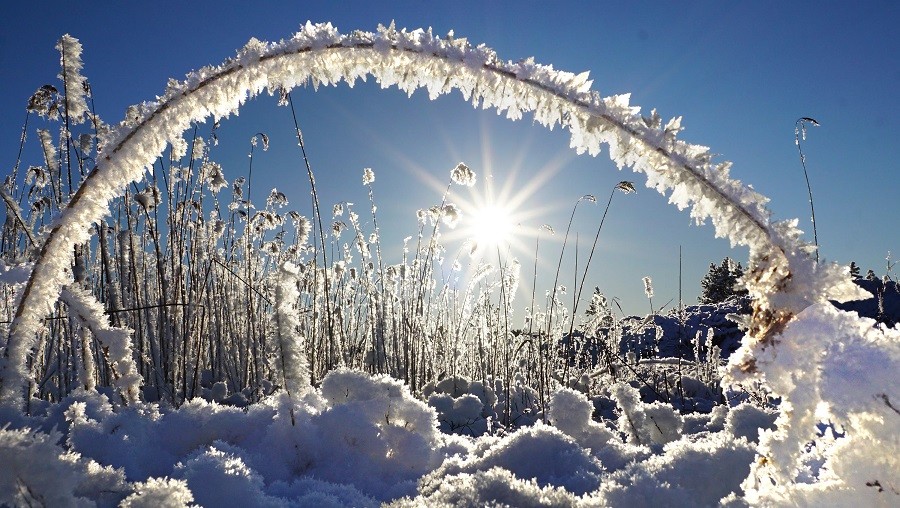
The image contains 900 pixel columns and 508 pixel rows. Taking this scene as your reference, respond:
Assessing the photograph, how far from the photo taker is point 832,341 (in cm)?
56

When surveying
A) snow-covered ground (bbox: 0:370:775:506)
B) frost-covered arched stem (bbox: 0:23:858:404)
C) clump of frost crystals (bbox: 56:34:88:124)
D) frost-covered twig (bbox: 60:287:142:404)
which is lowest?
snow-covered ground (bbox: 0:370:775:506)

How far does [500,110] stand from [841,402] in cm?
48

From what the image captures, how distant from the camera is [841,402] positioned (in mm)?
555

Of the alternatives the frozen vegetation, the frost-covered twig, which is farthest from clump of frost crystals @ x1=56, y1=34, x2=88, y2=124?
the frost-covered twig

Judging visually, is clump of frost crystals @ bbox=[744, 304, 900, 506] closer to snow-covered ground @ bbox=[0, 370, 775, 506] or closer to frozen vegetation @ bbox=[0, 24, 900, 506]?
frozen vegetation @ bbox=[0, 24, 900, 506]

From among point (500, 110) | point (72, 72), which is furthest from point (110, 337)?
point (500, 110)

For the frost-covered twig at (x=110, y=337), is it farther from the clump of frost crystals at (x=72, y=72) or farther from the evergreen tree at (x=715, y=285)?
the evergreen tree at (x=715, y=285)

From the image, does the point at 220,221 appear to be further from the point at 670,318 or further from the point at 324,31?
the point at 670,318

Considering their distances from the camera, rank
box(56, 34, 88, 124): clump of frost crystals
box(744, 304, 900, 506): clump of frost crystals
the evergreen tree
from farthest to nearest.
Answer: the evergreen tree → box(56, 34, 88, 124): clump of frost crystals → box(744, 304, 900, 506): clump of frost crystals

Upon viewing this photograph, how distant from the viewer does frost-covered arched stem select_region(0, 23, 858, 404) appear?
61cm

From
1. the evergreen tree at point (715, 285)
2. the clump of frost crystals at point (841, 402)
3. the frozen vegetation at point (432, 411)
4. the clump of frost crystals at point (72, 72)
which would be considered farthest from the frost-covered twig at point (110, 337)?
the evergreen tree at point (715, 285)

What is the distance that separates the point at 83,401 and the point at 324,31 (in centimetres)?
107

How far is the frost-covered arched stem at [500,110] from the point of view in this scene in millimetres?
607

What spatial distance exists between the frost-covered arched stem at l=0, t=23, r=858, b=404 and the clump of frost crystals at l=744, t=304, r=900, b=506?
1.4 inches
